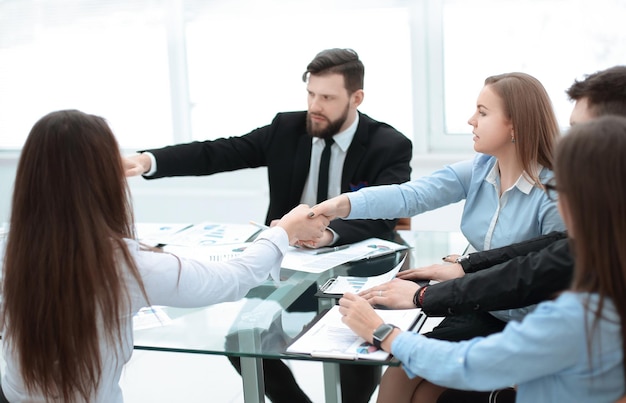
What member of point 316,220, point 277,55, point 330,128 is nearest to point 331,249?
point 316,220

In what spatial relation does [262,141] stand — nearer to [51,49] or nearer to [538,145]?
[538,145]

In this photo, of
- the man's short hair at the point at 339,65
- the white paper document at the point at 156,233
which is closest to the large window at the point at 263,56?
the man's short hair at the point at 339,65

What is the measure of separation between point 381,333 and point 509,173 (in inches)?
31.5

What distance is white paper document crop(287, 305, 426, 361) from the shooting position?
164 centimetres

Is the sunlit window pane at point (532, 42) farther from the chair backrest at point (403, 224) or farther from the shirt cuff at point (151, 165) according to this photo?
the shirt cuff at point (151, 165)

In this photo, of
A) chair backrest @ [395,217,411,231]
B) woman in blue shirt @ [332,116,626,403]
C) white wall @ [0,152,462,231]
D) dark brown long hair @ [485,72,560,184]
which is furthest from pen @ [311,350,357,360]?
white wall @ [0,152,462,231]

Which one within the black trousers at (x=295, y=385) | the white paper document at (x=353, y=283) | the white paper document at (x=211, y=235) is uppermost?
the white paper document at (x=211, y=235)

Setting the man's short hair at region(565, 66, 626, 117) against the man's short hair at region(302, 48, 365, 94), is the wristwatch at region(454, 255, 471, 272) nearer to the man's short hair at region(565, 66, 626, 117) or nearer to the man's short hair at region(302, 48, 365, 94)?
the man's short hair at region(565, 66, 626, 117)

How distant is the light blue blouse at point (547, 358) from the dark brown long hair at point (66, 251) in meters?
0.68

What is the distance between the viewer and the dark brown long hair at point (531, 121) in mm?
2100

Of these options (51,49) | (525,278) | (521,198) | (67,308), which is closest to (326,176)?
(521,198)

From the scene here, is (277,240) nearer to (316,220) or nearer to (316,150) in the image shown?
(316,220)

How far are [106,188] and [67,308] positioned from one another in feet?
0.87

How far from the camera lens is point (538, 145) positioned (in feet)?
6.93
